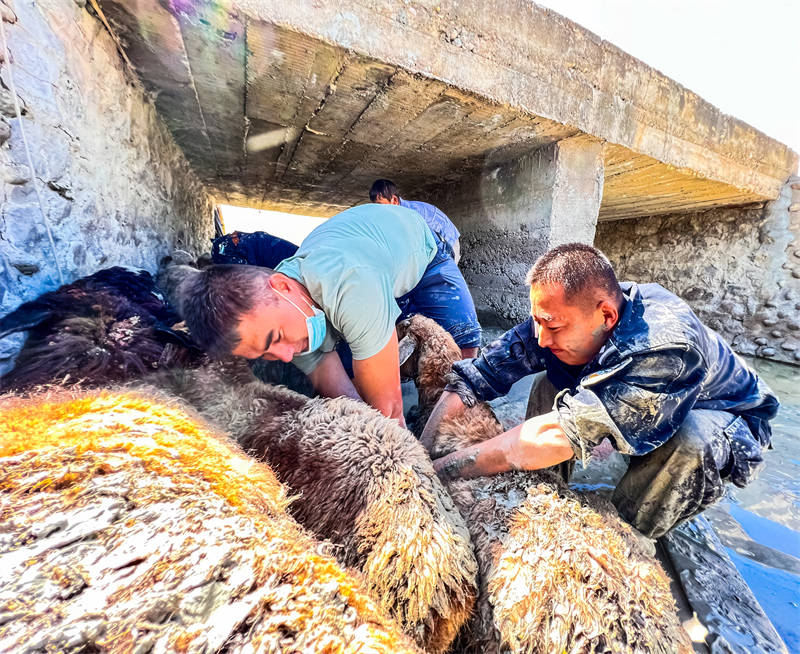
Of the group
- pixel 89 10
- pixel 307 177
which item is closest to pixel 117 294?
pixel 89 10

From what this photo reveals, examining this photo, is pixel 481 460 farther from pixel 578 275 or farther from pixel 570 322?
pixel 578 275

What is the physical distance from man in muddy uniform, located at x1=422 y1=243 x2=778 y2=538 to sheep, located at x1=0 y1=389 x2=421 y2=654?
766mm

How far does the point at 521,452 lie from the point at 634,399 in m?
0.38

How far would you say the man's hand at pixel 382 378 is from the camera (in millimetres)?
1442

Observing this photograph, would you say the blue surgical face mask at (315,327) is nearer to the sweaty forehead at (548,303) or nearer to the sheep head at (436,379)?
the sheep head at (436,379)

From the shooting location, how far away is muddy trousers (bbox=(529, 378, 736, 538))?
122 cm

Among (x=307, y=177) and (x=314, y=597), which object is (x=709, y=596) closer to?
(x=314, y=597)

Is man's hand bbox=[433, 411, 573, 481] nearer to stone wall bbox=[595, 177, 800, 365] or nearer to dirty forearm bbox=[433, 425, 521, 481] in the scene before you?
dirty forearm bbox=[433, 425, 521, 481]

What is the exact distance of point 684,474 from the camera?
4.06ft

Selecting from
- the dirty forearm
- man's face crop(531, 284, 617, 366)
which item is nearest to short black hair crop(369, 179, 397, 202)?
man's face crop(531, 284, 617, 366)

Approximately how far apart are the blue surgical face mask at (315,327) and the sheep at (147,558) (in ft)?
2.71

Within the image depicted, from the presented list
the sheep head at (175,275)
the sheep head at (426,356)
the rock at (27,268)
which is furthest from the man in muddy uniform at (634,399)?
the rock at (27,268)

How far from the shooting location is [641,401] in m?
1.07

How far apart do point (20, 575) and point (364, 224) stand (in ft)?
4.94
